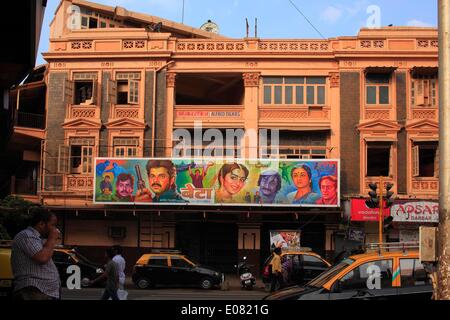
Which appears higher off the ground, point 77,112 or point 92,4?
point 92,4

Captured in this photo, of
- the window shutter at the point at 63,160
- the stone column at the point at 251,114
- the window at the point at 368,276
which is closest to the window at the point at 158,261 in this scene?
the stone column at the point at 251,114

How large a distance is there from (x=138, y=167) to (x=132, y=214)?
2.58 m

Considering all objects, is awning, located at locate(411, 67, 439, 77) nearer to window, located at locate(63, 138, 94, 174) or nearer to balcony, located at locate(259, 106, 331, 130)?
balcony, located at locate(259, 106, 331, 130)

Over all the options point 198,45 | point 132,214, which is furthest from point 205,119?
point 132,214

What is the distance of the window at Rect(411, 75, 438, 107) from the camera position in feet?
91.1

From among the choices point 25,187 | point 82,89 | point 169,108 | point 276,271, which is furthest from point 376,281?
point 25,187

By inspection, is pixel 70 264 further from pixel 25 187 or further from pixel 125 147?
pixel 25 187

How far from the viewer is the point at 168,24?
33.7 meters

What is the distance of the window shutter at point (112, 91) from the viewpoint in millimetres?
28734

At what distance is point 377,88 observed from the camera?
92.3 feet

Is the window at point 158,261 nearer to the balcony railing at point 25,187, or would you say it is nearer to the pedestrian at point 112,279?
the balcony railing at point 25,187

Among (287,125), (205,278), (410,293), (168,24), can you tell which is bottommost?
(205,278)

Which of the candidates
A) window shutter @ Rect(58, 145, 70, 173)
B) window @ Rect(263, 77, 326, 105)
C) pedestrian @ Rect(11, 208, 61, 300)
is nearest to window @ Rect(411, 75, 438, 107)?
window @ Rect(263, 77, 326, 105)

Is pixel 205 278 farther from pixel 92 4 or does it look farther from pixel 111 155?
pixel 92 4
